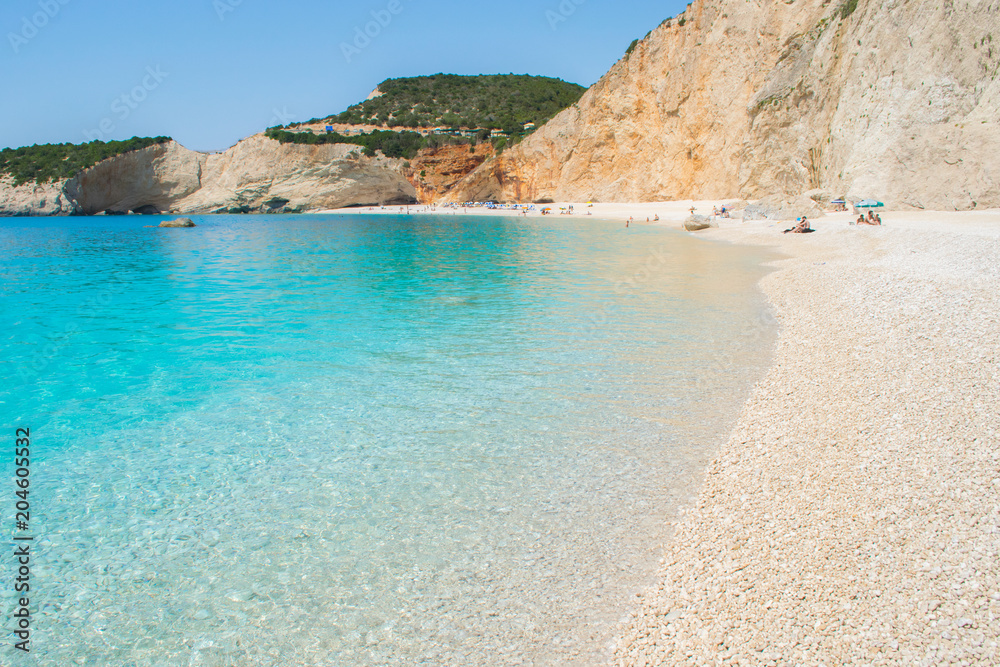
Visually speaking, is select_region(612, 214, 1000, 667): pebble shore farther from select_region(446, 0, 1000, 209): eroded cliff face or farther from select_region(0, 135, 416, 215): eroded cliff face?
select_region(0, 135, 416, 215): eroded cliff face

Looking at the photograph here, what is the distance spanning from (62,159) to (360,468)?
79.1 metres

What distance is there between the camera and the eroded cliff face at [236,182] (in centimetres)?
6250

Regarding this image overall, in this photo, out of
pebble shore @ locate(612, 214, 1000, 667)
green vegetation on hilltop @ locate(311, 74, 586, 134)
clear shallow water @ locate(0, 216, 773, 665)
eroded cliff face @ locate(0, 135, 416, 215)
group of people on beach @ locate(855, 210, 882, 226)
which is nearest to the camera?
pebble shore @ locate(612, 214, 1000, 667)

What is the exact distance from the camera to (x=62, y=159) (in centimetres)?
6294

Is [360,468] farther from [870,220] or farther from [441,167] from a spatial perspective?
[441,167]

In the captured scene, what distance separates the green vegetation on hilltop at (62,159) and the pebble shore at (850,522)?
243ft

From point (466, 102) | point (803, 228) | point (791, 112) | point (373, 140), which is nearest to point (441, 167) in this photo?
point (373, 140)

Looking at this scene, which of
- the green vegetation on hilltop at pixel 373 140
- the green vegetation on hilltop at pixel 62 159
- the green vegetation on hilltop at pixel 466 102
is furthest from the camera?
the green vegetation on hilltop at pixel 466 102

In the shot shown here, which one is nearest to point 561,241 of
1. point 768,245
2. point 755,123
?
point 768,245

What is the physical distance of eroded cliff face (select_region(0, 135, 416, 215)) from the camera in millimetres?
62500

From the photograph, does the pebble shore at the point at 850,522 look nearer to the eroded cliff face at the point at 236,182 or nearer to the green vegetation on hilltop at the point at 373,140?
the eroded cliff face at the point at 236,182

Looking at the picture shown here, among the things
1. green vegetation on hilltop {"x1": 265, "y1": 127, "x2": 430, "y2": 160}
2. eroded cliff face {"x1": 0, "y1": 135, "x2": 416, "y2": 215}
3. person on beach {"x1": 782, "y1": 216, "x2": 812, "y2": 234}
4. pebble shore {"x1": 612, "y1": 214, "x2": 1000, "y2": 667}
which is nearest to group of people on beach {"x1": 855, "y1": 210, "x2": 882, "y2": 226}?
person on beach {"x1": 782, "y1": 216, "x2": 812, "y2": 234}

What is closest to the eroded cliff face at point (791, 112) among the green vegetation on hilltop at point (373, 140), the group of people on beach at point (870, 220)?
the group of people on beach at point (870, 220)

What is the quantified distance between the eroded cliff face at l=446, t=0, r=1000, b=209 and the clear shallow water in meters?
18.8
